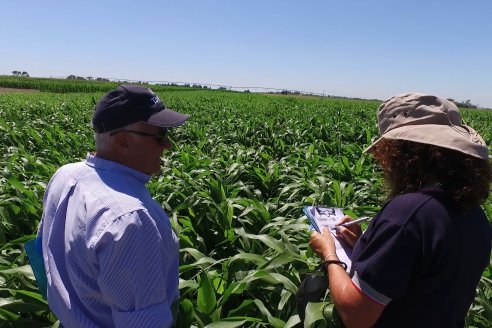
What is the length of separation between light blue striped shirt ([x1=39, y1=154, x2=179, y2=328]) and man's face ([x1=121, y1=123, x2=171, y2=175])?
0.04 meters

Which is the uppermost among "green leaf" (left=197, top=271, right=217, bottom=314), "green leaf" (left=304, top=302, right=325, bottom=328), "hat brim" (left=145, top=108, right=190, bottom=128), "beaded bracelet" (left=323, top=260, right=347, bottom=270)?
"hat brim" (left=145, top=108, right=190, bottom=128)

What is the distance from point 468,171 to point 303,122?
8.48 metres

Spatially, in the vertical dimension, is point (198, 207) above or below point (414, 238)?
below

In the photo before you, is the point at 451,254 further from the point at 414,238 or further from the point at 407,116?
the point at 407,116

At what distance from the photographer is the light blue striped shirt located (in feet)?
4.04

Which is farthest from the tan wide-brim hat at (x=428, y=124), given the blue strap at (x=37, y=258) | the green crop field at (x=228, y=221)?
the blue strap at (x=37, y=258)

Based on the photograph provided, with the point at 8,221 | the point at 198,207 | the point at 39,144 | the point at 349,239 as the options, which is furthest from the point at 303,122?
the point at 349,239

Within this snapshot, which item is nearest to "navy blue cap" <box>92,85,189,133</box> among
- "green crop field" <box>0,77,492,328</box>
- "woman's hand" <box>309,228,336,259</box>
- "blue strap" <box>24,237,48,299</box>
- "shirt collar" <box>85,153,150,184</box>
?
"shirt collar" <box>85,153,150,184</box>

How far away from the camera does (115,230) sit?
122 cm

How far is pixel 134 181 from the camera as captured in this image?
143cm

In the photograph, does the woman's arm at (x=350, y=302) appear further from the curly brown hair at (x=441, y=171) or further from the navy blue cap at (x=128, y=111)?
the navy blue cap at (x=128, y=111)

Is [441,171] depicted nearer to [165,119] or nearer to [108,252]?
[165,119]

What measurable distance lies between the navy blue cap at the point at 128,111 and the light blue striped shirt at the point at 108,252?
0.13 metres

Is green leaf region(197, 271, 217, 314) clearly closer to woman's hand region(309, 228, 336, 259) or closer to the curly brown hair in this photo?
woman's hand region(309, 228, 336, 259)
